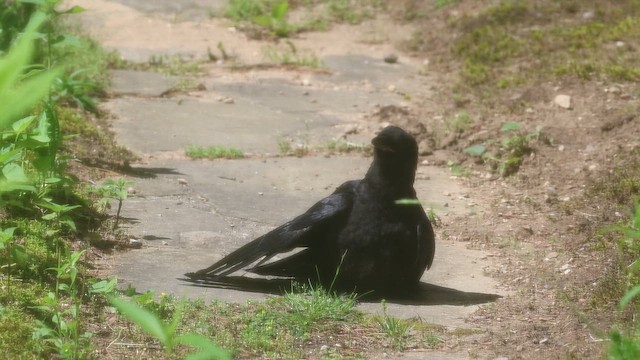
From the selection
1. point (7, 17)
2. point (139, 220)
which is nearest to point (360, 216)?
point (139, 220)

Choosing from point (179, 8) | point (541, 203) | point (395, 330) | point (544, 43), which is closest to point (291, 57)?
point (179, 8)

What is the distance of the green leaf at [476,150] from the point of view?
6.96m

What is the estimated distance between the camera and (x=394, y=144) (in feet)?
15.5

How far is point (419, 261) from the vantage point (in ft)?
15.5

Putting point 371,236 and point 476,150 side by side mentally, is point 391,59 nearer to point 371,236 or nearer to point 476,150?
point 476,150

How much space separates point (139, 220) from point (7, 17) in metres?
2.04

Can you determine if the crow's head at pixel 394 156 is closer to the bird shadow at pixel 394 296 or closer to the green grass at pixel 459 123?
the bird shadow at pixel 394 296

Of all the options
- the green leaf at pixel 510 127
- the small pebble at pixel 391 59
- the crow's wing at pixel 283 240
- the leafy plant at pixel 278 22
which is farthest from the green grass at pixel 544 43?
the crow's wing at pixel 283 240

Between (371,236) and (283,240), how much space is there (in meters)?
0.39

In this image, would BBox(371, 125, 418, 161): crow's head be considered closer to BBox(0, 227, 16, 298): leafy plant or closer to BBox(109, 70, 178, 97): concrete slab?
BBox(0, 227, 16, 298): leafy plant

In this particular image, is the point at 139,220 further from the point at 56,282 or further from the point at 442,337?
the point at 442,337

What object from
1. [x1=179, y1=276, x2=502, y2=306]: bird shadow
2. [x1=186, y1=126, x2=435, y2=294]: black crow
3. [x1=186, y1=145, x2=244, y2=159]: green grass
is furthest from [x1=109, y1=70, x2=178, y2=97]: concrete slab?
[x1=186, y1=126, x2=435, y2=294]: black crow

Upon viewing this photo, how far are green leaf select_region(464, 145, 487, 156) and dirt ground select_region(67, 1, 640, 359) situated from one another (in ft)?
0.17

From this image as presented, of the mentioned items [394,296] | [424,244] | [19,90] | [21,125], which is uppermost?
[19,90]
